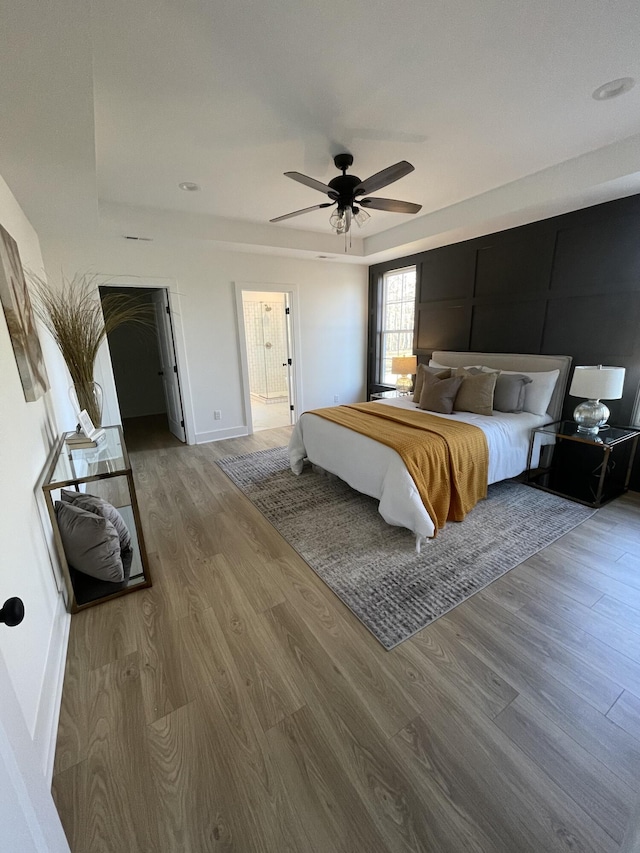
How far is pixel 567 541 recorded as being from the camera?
95.5 inches

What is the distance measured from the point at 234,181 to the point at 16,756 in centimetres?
360

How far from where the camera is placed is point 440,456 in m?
2.51

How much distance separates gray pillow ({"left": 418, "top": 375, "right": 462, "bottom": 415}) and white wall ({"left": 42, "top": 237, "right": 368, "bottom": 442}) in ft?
7.76

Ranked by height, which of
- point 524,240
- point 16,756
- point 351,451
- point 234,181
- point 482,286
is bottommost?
point 351,451

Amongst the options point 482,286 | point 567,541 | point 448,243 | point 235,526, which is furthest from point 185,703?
point 448,243

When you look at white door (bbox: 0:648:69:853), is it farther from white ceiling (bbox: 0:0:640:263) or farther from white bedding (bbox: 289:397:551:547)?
white bedding (bbox: 289:397:551:547)

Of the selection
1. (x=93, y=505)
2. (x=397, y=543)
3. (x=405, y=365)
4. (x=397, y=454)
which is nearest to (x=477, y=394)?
(x=397, y=454)

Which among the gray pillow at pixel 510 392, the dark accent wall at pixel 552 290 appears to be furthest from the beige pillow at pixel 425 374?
the dark accent wall at pixel 552 290

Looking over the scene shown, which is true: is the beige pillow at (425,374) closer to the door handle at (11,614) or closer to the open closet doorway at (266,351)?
the open closet doorway at (266,351)

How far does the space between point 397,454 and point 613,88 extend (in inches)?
94.3

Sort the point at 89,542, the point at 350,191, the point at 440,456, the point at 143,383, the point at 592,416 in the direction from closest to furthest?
the point at 89,542
the point at 440,456
the point at 350,191
the point at 592,416
the point at 143,383

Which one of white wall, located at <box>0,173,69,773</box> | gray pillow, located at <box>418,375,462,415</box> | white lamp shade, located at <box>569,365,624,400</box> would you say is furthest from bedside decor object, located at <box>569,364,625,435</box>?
white wall, located at <box>0,173,69,773</box>

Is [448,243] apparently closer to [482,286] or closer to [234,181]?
[482,286]

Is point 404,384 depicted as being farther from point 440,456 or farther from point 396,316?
point 440,456
